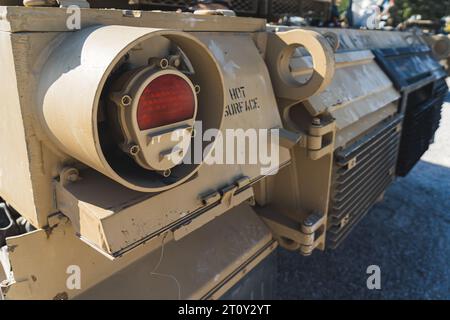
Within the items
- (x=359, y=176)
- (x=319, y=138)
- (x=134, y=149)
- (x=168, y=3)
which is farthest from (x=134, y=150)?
(x=359, y=176)

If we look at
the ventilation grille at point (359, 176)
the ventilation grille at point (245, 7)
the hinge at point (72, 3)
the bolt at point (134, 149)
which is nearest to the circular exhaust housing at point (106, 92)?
the bolt at point (134, 149)

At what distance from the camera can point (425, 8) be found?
20203 millimetres

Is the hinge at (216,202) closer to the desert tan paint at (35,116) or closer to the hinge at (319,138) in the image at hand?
the desert tan paint at (35,116)

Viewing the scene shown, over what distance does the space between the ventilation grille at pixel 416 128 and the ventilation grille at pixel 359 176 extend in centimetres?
33

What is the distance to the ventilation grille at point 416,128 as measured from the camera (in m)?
3.04

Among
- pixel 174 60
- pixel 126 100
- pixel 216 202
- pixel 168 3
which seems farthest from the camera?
pixel 168 3

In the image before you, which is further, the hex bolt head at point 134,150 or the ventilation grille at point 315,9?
the ventilation grille at point 315,9

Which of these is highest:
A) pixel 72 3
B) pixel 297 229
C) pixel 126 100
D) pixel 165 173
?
pixel 72 3

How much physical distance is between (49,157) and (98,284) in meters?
0.52

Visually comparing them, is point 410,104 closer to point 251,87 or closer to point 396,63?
point 396,63

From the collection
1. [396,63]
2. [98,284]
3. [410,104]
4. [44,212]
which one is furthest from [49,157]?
[410,104]

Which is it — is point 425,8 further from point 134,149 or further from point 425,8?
point 134,149

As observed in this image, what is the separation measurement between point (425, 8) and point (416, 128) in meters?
20.5

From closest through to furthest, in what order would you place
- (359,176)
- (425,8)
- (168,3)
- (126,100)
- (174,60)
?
(126,100) → (174,60) → (168,3) → (359,176) → (425,8)
